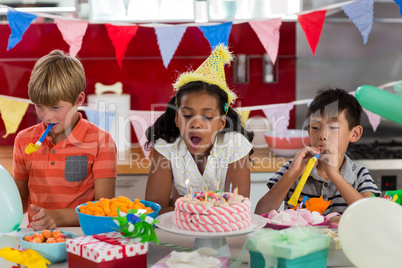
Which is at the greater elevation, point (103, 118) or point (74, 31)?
point (74, 31)

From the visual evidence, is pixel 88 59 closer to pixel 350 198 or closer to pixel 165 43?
pixel 165 43

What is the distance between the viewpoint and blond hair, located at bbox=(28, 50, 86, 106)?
1.69m

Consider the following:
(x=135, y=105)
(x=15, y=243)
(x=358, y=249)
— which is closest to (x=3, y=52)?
(x=135, y=105)

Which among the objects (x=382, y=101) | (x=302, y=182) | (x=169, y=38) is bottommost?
(x=302, y=182)

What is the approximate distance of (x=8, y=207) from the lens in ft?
4.04

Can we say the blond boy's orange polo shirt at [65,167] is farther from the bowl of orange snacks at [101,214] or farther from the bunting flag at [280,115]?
the bunting flag at [280,115]

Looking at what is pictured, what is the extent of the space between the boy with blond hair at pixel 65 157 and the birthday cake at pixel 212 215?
62cm

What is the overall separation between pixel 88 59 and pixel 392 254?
244 cm

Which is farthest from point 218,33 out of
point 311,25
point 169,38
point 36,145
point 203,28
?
point 36,145

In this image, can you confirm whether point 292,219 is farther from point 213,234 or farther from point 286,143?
point 286,143

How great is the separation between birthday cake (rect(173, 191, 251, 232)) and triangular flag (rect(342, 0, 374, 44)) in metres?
1.27

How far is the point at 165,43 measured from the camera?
2.40m

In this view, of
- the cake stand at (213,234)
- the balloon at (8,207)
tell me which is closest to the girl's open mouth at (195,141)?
the cake stand at (213,234)

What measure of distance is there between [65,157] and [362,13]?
1.38m
